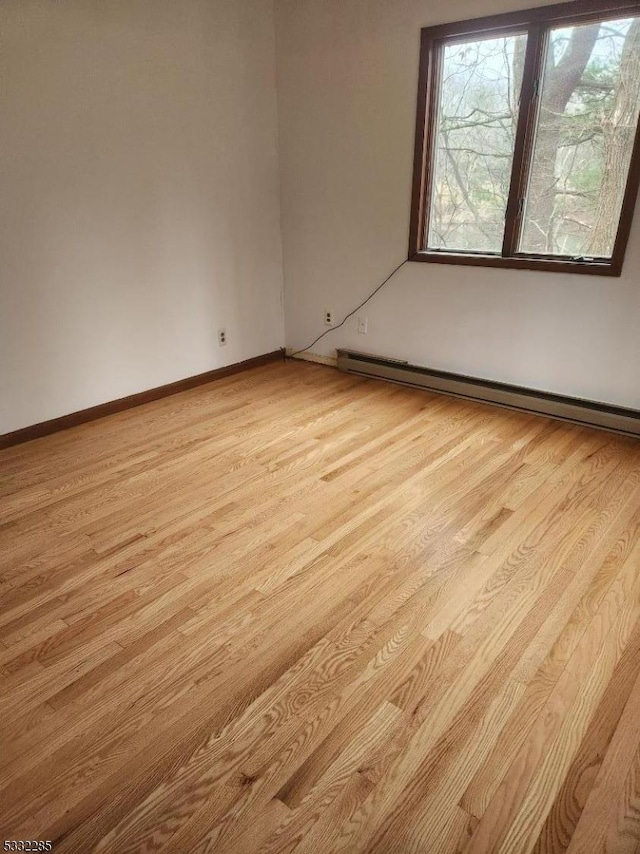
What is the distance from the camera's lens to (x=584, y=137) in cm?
282

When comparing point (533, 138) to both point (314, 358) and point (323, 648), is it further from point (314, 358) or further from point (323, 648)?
point (323, 648)

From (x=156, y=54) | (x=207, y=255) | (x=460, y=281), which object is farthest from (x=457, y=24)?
(x=207, y=255)

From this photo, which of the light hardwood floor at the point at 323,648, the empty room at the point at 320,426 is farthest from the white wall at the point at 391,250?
the light hardwood floor at the point at 323,648

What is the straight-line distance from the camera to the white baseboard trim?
422 cm

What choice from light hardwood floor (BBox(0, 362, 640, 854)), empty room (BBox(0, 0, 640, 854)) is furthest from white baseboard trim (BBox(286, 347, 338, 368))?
light hardwood floor (BBox(0, 362, 640, 854))

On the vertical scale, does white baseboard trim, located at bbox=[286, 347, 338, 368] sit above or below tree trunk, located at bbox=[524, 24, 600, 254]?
below

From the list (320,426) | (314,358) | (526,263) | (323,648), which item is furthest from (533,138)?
(323,648)

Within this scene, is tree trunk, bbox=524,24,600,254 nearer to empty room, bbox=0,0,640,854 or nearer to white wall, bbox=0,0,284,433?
empty room, bbox=0,0,640,854

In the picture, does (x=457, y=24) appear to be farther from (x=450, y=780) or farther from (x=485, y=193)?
(x=450, y=780)

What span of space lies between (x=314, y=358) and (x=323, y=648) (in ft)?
9.69

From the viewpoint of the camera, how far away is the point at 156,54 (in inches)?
122

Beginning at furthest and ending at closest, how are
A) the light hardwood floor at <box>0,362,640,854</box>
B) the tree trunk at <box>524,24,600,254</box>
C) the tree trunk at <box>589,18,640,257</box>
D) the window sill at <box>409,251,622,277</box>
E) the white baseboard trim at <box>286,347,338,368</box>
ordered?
the white baseboard trim at <box>286,347,338,368</box>, the window sill at <box>409,251,622,277</box>, the tree trunk at <box>524,24,600,254</box>, the tree trunk at <box>589,18,640,257</box>, the light hardwood floor at <box>0,362,640,854</box>

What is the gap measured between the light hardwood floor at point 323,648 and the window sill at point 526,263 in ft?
3.05

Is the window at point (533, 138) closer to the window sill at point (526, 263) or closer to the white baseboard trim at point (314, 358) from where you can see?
the window sill at point (526, 263)
